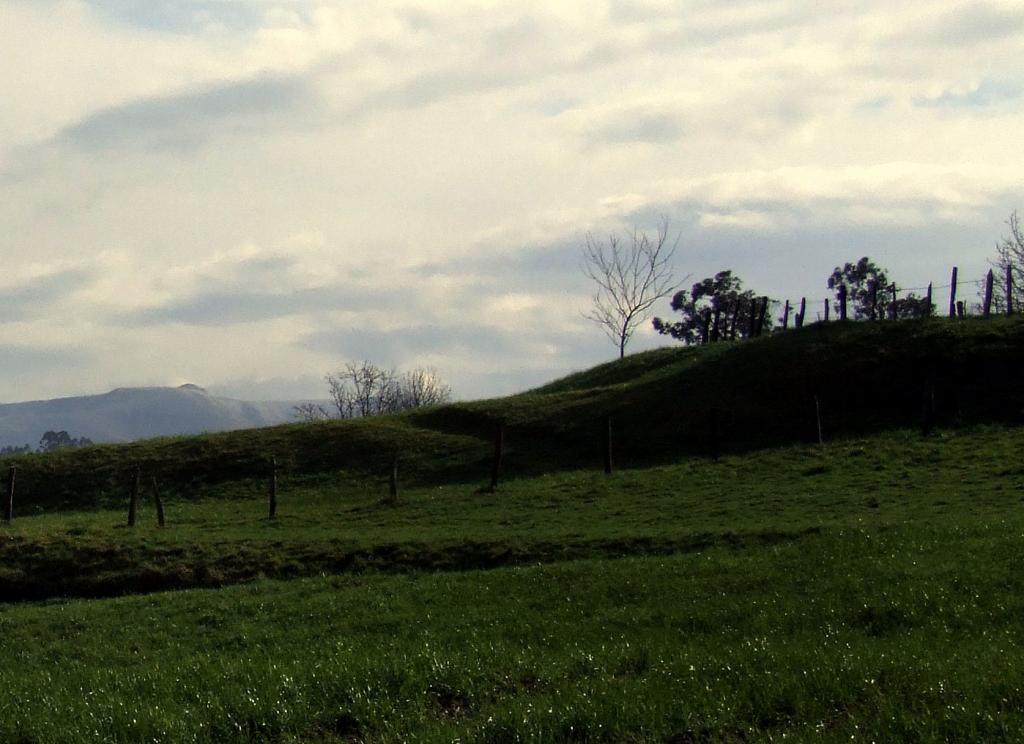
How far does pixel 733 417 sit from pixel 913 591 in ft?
122

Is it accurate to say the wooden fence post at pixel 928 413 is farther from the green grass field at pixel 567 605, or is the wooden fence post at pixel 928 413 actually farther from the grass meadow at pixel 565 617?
the grass meadow at pixel 565 617

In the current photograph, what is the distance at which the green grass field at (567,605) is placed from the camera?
11984 mm

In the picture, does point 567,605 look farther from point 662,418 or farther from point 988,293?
point 988,293

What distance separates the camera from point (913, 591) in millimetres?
17328

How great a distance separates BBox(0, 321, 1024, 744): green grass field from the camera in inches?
472

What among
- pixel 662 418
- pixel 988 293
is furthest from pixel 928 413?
pixel 988 293

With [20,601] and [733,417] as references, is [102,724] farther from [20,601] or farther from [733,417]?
[733,417]

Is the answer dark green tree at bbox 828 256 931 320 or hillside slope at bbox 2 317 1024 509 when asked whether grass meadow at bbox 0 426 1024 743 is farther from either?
dark green tree at bbox 828 256 931 320

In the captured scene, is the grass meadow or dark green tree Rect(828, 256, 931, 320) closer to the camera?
the grass meadow

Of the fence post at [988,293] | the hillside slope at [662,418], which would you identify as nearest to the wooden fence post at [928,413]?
the hillside slope at [662,418]

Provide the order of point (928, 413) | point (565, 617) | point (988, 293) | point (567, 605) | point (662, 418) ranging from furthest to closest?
point (988, 293) → point (662, 418) → point (928, 413) → point (567, 605) → point (565, 617)

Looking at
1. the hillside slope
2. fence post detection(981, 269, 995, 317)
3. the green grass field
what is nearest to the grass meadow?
the green grass field

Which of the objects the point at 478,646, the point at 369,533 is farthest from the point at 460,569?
the point at 478,646

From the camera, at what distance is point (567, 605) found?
790 inches
